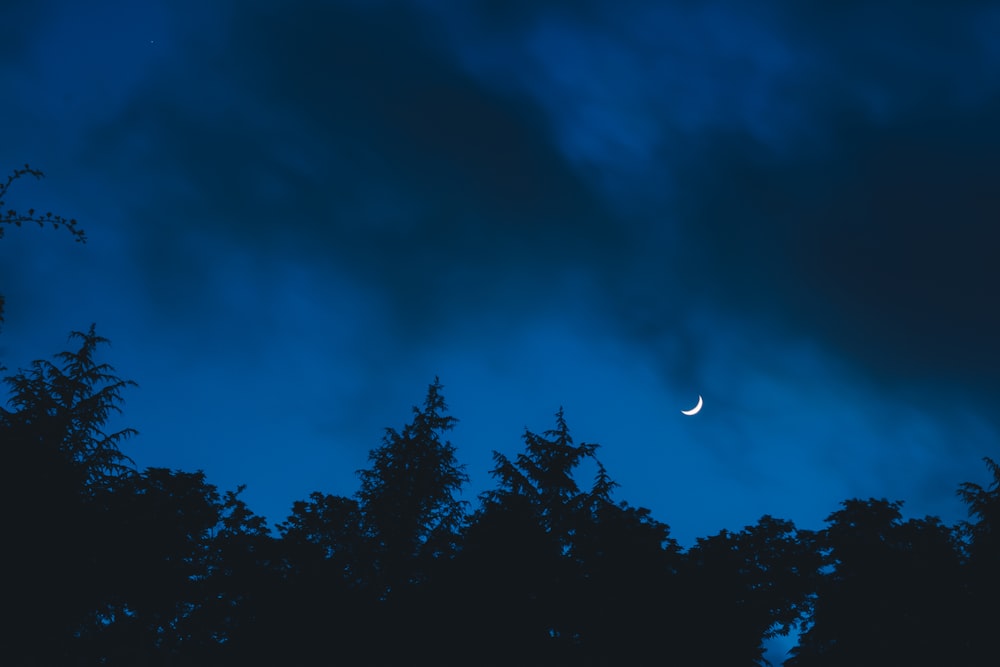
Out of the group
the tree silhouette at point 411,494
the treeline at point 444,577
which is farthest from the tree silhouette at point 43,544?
the tree silhouette at point 411,494

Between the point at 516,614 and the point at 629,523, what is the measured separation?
5.74 m

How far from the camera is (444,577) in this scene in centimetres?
2017

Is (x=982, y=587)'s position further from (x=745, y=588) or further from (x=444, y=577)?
(x=444, y=577)

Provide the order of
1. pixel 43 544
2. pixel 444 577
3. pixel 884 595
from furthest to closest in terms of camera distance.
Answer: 1. pixel 884 595
2. pixel 444 577
3. pixel 43 544

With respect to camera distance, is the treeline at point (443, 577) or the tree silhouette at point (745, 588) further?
the tree silhouette at point (745, 588)

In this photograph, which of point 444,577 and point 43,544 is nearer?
point 43,544

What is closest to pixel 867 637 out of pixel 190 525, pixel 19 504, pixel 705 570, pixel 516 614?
pixel 705 570

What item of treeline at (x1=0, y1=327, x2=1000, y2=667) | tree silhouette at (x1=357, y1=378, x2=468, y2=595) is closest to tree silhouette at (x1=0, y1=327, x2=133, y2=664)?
treeline at (x1=0, y1=327, x2=1000, y2=667)

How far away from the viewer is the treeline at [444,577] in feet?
47.6

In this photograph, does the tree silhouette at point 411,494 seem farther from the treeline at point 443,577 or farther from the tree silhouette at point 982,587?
the tree silhouette at point 982,587

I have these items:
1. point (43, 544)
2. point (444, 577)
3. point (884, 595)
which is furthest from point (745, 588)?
point (43, 544)

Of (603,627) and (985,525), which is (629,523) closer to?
(603,627)

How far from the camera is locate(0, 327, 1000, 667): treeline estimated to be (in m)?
14.5

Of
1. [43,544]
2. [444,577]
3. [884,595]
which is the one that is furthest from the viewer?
[884,595]
